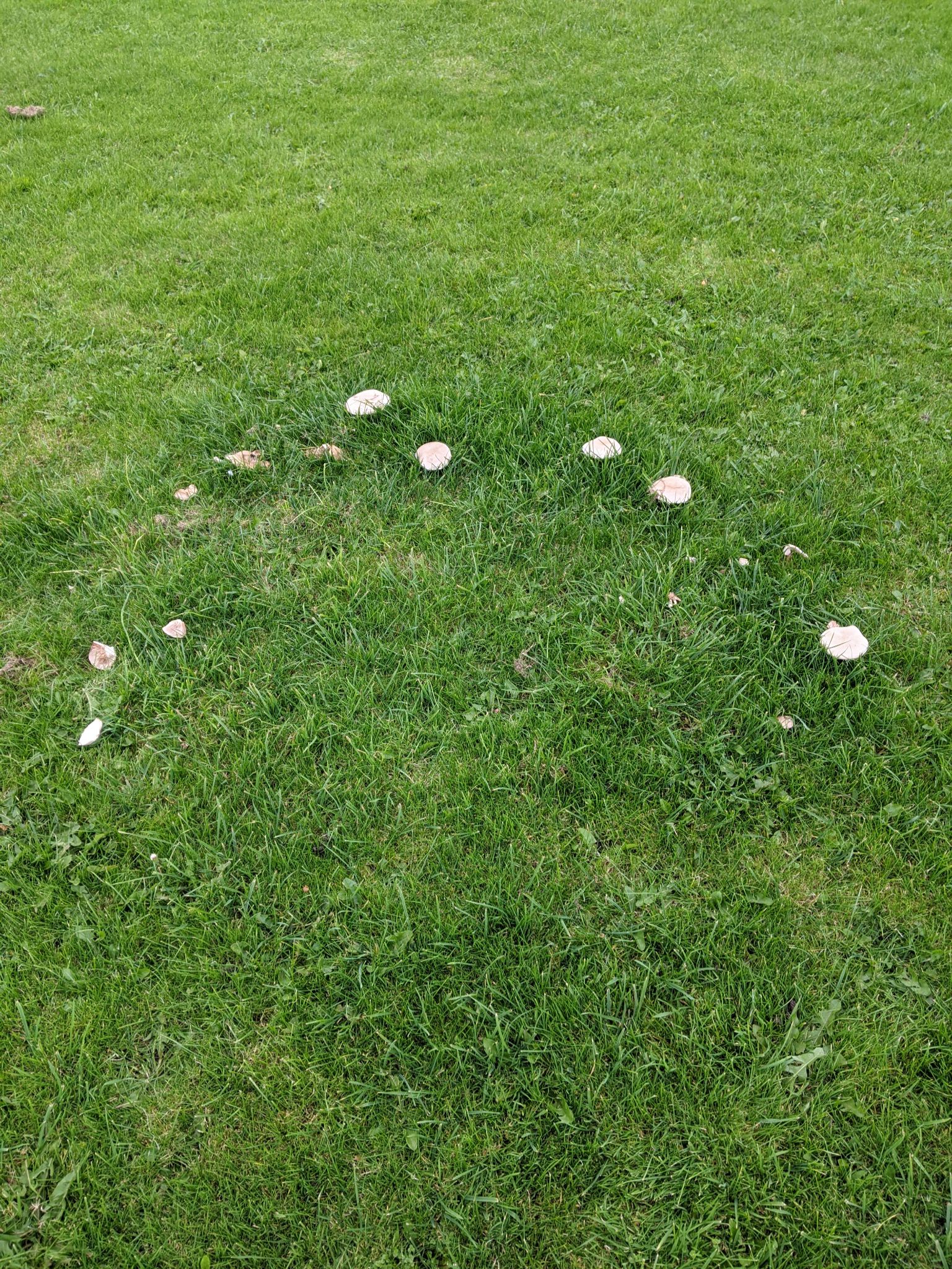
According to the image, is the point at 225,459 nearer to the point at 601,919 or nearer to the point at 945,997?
the point at 601,919

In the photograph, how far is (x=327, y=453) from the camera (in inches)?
137

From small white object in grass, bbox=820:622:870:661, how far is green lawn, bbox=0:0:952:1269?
5 cm

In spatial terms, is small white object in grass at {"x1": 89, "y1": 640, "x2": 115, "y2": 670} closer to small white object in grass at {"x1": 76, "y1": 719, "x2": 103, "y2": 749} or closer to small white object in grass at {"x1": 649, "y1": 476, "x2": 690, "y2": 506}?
small white object in grass at {"x1": 76, "y1": 719, "x2": 103, "y2": 749}

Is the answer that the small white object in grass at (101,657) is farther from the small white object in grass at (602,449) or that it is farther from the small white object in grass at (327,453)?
the small white object in grass at (602,449)

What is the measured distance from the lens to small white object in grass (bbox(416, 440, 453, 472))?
336 cm

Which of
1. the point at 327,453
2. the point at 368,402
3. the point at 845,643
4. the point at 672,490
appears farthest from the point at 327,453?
the point at 845,643

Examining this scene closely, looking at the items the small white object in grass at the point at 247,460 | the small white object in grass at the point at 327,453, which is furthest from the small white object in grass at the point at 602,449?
the small white object in grass at the point at 247,460

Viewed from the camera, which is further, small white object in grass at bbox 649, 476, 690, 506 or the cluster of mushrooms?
small white object in grass at bbox 649, 476, 690, 506

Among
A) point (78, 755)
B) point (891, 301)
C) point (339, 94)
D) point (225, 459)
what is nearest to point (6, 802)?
point (78, 755)

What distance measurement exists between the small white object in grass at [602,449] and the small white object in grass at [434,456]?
0.60 meters

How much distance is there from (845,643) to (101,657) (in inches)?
104

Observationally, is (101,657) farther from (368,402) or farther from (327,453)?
(368,402)

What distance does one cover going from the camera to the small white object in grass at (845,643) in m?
2.66

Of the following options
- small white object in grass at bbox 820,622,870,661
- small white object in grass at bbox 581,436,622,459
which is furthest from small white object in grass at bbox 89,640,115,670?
small white object in grass at bbox 820,622,870,661
